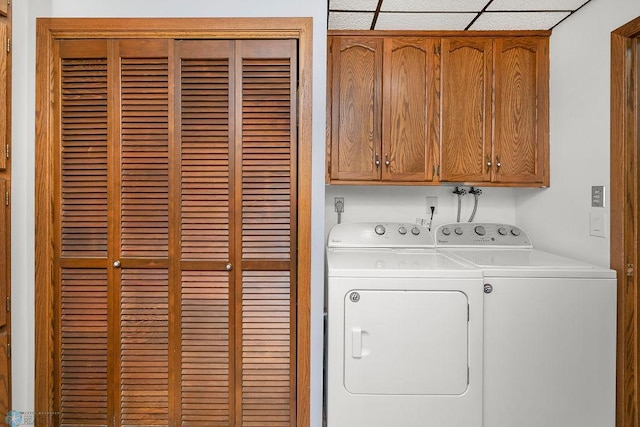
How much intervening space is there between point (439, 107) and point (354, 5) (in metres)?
0.82

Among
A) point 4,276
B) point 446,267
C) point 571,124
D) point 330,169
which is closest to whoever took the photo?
point 4,276

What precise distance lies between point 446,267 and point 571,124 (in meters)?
1.21

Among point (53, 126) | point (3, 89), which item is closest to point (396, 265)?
point (53, 126)

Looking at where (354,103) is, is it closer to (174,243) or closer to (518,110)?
(518,110)

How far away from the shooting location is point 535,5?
2074 millimetres

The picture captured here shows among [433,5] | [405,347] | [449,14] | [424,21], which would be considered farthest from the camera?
[424,21]

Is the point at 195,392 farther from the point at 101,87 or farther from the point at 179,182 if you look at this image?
the point at 101,87

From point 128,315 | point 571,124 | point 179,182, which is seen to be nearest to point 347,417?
point 128,315

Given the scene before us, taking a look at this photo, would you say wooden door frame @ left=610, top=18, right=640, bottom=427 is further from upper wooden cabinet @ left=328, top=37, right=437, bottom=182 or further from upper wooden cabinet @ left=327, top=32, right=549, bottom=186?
upper wooden cabinet @ left=328, top=37, right=437, bottom=182

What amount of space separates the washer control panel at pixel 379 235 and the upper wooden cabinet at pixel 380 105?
34 cm

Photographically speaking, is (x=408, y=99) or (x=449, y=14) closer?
(x=449, y=14)

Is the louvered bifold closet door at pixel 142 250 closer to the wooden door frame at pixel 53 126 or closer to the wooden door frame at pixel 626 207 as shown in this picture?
the wooden door frame at pixel 53 126

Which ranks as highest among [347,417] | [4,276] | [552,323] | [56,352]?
[4,276]

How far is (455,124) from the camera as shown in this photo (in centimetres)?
240
